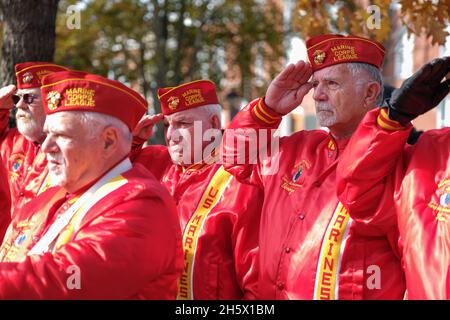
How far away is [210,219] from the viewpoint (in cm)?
457

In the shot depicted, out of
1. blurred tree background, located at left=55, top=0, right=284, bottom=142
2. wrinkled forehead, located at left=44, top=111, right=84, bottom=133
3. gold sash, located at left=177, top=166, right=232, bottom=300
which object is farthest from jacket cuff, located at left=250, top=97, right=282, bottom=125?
blurred tree background, located at left=55, top=0, right=284, bottom=142

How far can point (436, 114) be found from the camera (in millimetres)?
19141

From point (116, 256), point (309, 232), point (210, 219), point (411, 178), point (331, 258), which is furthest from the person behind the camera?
point (210, 219)

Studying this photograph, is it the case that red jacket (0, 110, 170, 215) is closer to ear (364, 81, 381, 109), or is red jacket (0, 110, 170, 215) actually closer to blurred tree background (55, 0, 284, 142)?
ear (364, 81, 381, 109)

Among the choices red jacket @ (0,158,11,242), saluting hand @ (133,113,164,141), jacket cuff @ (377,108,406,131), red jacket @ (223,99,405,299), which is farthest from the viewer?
saluting hand @ (133,113,164,141)

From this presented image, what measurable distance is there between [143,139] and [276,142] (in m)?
1.46

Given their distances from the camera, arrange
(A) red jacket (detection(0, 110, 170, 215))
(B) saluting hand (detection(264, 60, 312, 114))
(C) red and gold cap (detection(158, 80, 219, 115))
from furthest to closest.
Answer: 1. (A) red jacket (detection(0, 110, 170, 215))
2. (C) red and gold cap (detection(158, 80, 219, 115))
3. (B) saluting hand (detection(264, 60, 312, 114))

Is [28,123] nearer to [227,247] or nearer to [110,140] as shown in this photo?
[227,247]

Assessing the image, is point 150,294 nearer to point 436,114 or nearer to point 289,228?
point 289,228

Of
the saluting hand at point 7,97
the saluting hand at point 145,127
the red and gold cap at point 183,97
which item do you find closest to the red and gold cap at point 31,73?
the saluting hand at point 7,97

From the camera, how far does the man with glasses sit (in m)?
5.41

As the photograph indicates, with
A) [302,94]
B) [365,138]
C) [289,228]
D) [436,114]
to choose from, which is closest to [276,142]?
[302,94]

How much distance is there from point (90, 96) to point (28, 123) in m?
2.30

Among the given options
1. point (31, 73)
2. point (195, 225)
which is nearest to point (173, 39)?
point (31, 73)
